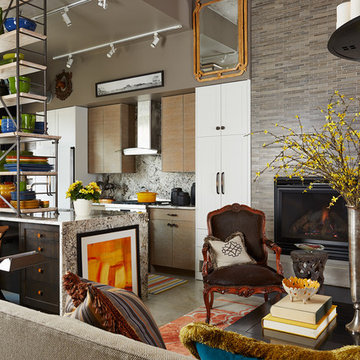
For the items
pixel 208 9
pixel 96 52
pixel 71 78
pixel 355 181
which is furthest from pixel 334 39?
pixel 71 78

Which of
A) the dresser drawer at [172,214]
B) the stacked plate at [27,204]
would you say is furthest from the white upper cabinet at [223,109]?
the stacked plate at [27,204]

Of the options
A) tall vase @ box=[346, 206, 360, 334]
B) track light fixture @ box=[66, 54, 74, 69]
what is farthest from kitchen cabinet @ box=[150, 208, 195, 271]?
tall vase @ box=[346, 206, 360, 334]

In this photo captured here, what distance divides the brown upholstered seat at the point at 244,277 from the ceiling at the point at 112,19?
2.91 metres

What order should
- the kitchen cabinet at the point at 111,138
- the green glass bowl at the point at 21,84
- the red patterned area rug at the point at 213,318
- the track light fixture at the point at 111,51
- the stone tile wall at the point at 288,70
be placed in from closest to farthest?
the red patterned area rug at the point at 213,318, the green glass bowl at the point at 21,84, the stone tile wall at the point at 288,70, the track light fixture at the point at 111,51, the kitchen cabinet at the point at 111,138

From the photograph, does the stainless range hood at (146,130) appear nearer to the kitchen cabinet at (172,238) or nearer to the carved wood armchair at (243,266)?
the kitchen cabinet at (172,238)

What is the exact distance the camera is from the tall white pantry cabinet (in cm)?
458

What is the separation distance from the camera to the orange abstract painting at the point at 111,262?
3.31 meters

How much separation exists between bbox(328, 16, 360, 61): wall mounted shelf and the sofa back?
1.06 meters

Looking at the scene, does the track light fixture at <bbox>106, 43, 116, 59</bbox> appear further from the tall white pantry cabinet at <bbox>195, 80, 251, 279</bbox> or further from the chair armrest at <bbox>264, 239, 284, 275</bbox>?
the chair armrest at <bbox>264, 239, 284, 275</bbox>

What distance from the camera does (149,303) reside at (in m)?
3.91

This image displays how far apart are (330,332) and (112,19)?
408cm

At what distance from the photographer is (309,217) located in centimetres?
425

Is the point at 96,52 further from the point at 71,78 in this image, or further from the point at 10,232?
the point at 10,232

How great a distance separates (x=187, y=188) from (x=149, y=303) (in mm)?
2240
